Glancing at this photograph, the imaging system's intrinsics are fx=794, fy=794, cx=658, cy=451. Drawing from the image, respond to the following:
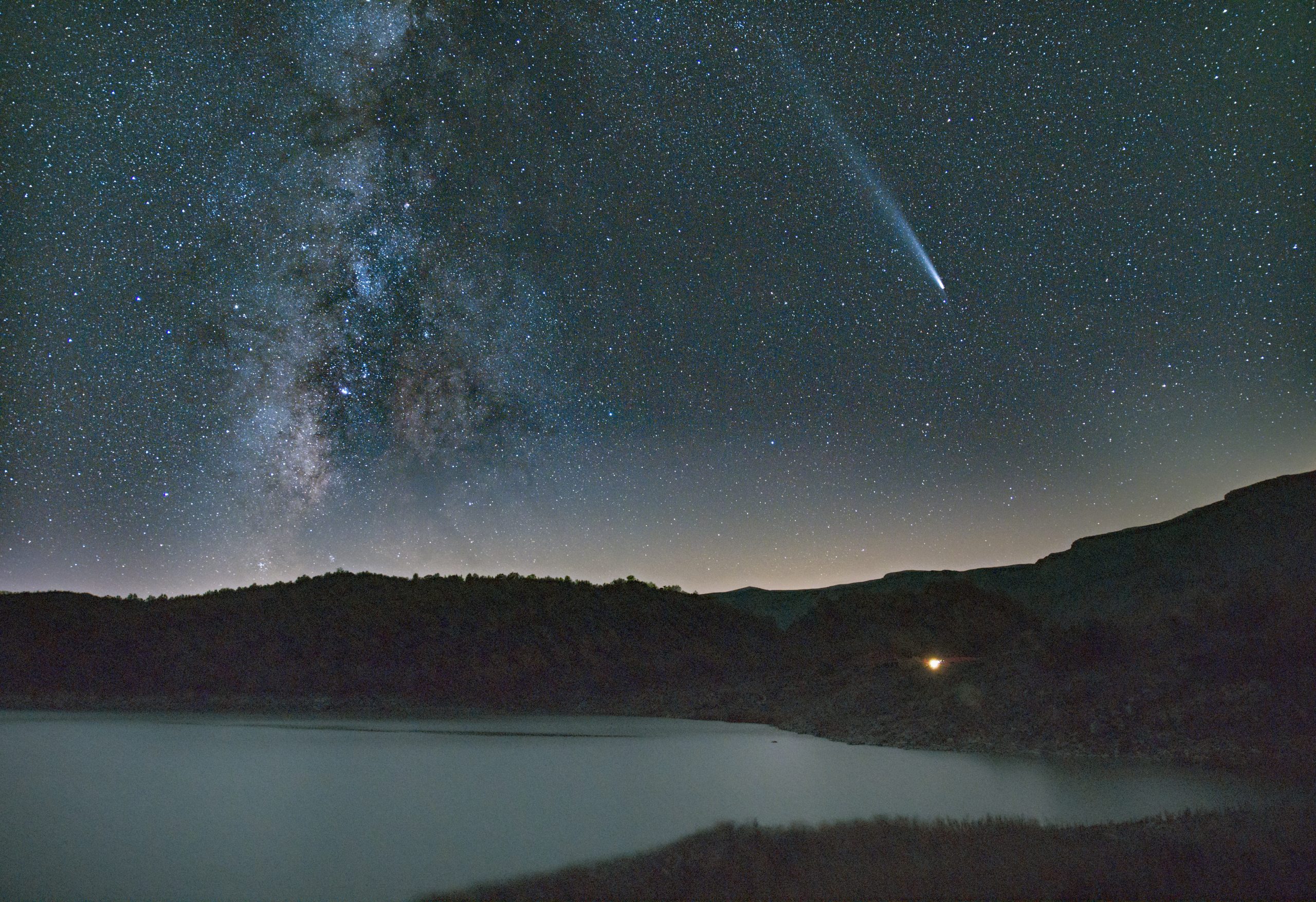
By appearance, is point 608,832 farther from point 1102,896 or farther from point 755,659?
point 755,659

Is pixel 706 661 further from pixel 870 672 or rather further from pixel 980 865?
pixel 980 865

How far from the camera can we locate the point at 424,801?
15.2 meters

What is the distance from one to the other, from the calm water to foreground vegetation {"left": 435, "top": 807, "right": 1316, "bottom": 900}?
1598 mm

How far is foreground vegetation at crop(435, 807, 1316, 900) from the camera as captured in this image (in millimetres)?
7695

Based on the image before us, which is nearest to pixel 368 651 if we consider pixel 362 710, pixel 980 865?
pixel 362 710

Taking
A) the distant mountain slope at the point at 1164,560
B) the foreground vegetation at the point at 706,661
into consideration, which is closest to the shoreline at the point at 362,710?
the foreground vegetation at the point at 706,661

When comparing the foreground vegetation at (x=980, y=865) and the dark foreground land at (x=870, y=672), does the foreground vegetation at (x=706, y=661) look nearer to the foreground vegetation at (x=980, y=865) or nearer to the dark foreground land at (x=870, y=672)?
the dark foreground land at (x=870, y=672)

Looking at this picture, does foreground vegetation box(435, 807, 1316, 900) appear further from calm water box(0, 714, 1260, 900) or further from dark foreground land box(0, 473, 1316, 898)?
calm water box(0, 714, 1260, 900)

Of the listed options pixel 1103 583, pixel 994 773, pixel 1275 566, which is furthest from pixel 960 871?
pixel 1103 583

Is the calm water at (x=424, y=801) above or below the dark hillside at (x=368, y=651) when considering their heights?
below

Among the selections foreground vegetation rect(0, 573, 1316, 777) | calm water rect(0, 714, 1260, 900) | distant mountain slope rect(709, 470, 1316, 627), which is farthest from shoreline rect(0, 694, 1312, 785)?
distant mountain slope rect(709, 470, 1316, 627)

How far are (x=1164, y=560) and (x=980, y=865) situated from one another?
258ft

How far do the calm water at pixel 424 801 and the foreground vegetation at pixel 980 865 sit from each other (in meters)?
1.60

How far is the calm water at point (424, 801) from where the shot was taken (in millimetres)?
10570
